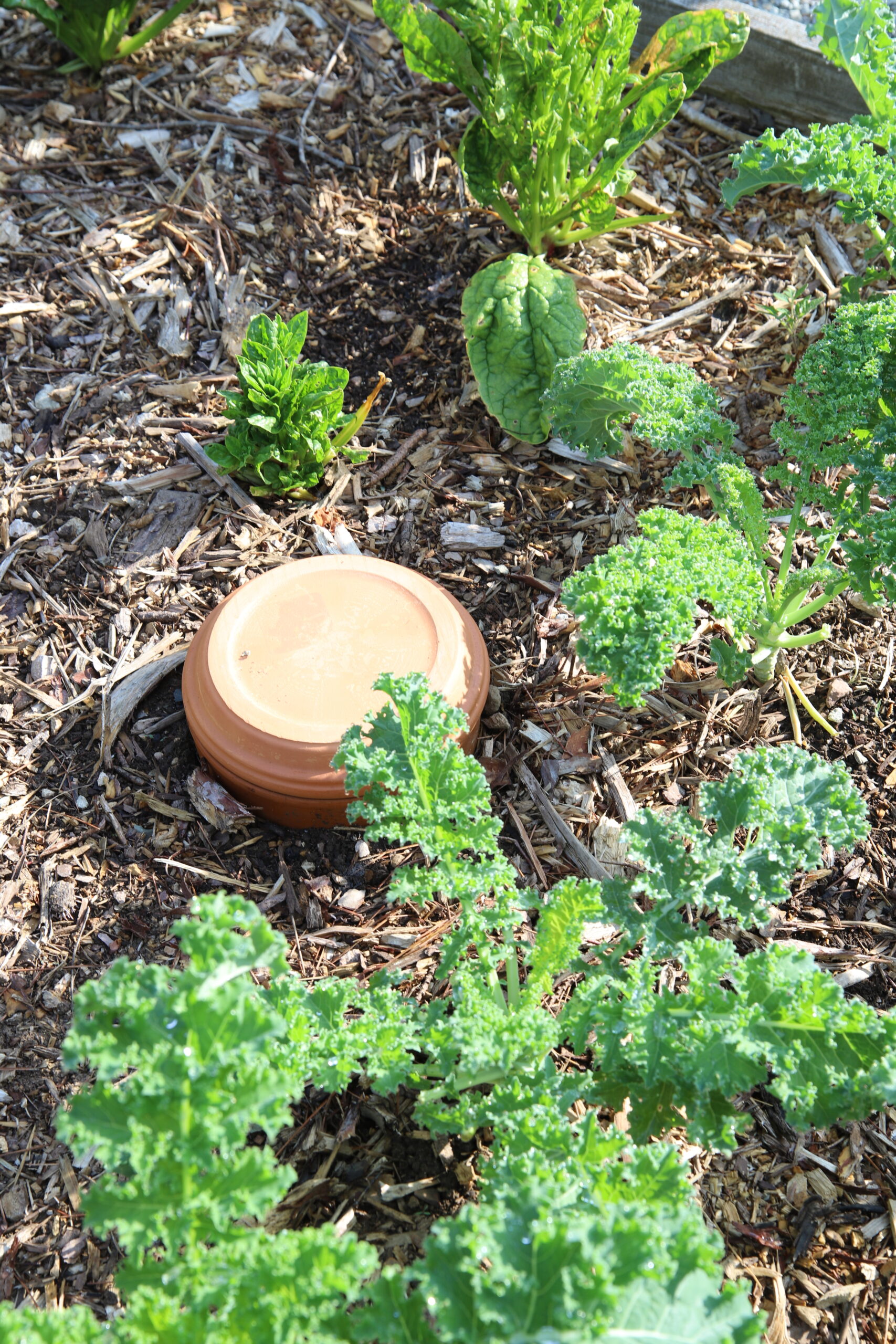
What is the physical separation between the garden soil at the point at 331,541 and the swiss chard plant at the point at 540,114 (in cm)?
30

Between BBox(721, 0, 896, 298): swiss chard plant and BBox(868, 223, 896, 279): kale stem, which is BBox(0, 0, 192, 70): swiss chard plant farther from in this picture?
BBox(868, 223, 896, 279): kale stem

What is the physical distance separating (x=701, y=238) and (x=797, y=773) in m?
2.60

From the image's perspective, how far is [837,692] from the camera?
9.98 ft

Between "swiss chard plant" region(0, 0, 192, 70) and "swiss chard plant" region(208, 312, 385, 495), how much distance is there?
173 centimetres

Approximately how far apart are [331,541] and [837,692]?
1567 mm

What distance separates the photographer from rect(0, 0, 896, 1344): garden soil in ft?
7.52

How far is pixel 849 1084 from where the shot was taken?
1.89m

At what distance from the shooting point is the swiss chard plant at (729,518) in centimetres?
227

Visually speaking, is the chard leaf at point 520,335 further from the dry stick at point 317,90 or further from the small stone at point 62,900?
the small stone at point 62,900

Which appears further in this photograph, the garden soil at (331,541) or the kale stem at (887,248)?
the kale stem at (887,248)

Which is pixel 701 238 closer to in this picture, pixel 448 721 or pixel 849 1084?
pixel 448 721

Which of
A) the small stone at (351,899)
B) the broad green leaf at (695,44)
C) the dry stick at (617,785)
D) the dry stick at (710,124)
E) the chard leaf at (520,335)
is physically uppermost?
the broad green leaf at (695,44)

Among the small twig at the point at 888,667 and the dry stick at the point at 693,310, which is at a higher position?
the dry stick at the point at 693,310

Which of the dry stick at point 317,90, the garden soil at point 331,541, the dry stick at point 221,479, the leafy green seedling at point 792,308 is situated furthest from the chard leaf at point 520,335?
the dry stick at point 317,90
